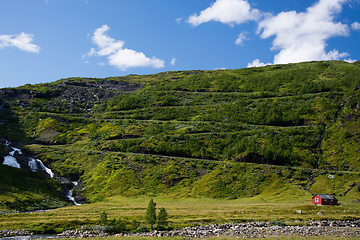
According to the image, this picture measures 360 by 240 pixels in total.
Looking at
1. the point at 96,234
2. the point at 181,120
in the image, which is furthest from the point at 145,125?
the point at 96,234

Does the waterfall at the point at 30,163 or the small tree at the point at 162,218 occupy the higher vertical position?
the waterfall at the point at 30,163

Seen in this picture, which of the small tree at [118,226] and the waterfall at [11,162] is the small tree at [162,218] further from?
the waterfall at [11,162]

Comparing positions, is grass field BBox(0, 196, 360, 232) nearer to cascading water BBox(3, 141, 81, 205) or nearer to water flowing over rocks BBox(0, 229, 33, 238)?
water flowing over rocks BBox(0, 229, 33, 238)

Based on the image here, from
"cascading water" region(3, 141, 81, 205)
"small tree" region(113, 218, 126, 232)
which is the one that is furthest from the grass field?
A: "cascading water" region(3, 141, 81, 205)

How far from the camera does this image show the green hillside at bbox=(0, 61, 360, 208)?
88500 millimetres

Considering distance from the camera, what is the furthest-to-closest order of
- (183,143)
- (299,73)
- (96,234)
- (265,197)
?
(299,73) < (183,143) < (265,197) < (96,234)

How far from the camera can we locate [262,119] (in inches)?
5177

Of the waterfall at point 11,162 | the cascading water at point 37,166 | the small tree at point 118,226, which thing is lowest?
the small tree at point 118,226

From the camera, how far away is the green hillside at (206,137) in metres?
88.5

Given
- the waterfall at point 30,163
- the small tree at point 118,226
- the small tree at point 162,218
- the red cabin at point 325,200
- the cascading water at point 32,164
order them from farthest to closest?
the waterfall at point 30,163 < the cascading water at point 32,164 < the red cabin at point 325,200 < the small tree at point 162,218 < the small tree at point 118,226

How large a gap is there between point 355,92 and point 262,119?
42842mm

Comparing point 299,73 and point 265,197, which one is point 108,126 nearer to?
point 265,197

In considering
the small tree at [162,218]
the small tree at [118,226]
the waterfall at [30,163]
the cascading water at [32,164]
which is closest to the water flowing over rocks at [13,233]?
the small tree at [118,226]

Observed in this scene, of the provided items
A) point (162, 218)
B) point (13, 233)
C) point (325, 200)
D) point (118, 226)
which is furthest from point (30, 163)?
point (325, 200)
